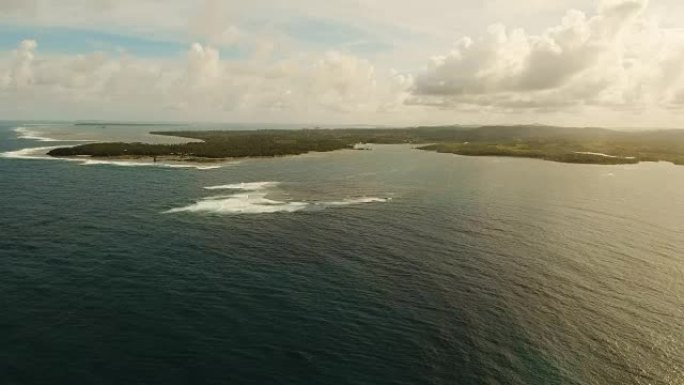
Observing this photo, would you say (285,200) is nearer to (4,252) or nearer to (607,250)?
(4,252)

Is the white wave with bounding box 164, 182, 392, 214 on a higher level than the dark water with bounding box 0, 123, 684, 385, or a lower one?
higher

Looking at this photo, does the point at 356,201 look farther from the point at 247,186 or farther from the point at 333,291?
the point at 333,291

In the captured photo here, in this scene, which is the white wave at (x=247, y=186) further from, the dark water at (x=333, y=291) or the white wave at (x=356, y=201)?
the white wave at (x=356, y=201)

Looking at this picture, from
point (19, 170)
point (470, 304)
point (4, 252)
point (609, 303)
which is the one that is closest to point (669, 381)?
point (609, 303)

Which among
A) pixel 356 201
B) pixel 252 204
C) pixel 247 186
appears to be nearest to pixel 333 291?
pixel 252 204

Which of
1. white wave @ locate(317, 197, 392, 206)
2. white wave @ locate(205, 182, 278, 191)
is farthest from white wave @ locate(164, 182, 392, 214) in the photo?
white wave @ locate(205, 182, 278, 191)

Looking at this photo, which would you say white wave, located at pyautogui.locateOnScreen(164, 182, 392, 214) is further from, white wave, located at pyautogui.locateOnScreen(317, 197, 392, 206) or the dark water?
the dark water
